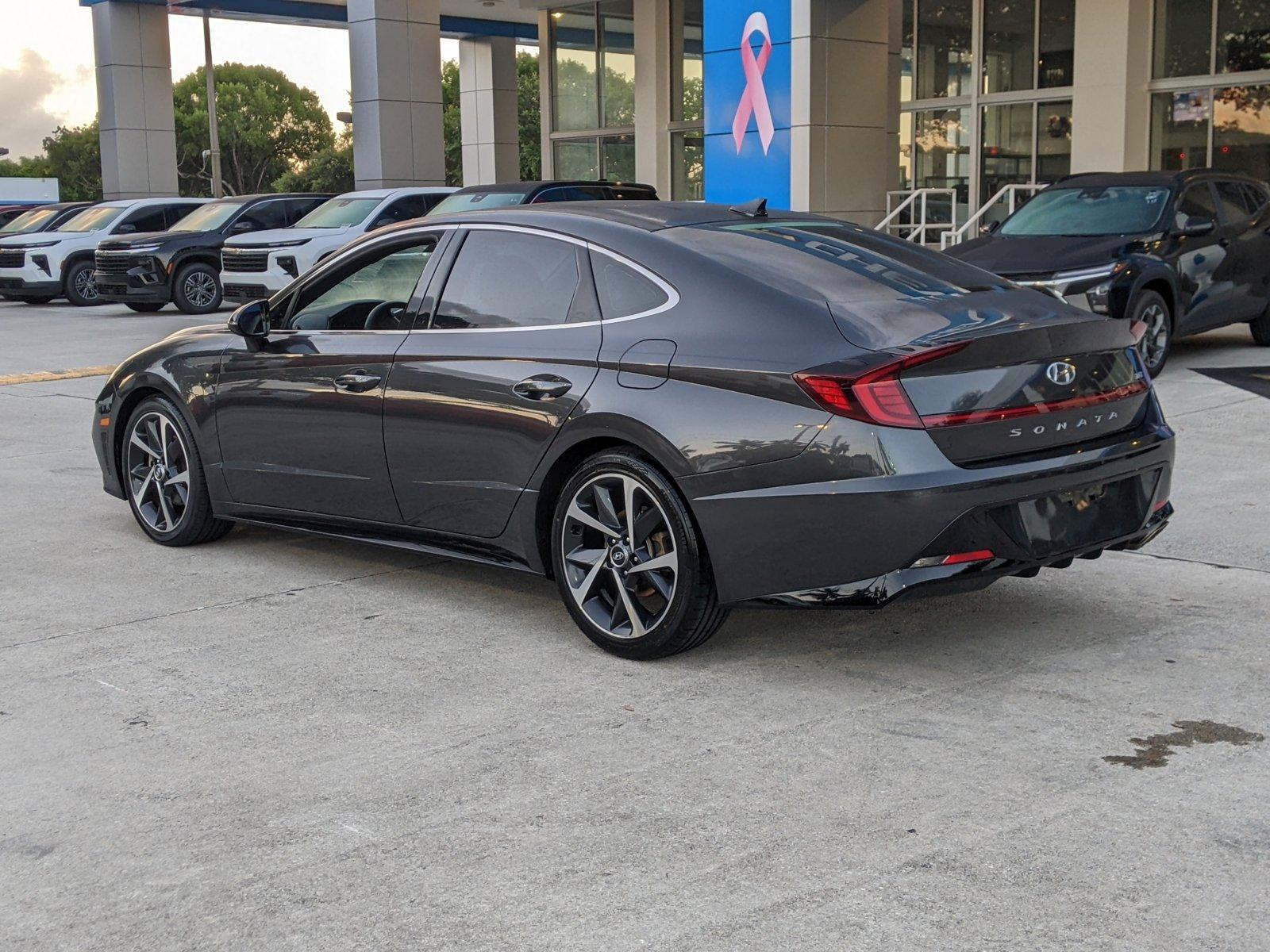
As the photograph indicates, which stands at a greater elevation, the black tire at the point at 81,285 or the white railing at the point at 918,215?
the white railing at the point at 918,215

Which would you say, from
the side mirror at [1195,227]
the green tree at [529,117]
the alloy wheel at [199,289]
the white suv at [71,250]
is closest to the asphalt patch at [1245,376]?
the side mirror at [1195,227]

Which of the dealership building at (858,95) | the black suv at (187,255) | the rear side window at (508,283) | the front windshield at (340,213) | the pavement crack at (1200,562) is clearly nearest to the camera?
the rear side window at (508,283)

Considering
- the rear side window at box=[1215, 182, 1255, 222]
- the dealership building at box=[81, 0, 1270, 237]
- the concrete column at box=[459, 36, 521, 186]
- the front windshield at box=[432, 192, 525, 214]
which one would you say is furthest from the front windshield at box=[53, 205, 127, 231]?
the concrete column at box=[459, 36, 521, 186]

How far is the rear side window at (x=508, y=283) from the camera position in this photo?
18.9ft

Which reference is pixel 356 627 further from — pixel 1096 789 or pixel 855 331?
pixel 1096 789

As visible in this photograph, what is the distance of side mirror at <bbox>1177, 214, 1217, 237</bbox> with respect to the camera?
Answer: 1264 centimetres

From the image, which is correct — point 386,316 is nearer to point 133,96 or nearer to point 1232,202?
point 1232,202

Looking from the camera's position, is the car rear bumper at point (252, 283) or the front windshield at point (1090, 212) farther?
the car rear bumper at point (252, 283)

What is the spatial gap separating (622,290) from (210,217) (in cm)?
2053

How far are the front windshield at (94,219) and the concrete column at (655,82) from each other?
1128 cm

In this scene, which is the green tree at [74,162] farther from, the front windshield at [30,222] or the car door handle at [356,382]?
the car door handle at [356,382]

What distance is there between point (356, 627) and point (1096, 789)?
2.93 metres

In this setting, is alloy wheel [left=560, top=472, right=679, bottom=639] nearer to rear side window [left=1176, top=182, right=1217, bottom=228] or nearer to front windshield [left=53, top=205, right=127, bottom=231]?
rear side window [left=1176, top=182, right=1217, bottom=228]

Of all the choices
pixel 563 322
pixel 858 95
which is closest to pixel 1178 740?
pixel 563 322
